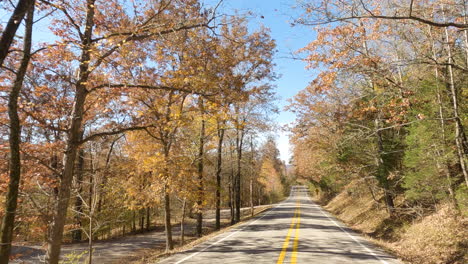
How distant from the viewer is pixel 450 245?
9.11 metres

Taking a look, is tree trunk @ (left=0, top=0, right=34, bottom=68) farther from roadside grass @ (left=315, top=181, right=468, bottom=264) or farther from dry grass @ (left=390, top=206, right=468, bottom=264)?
dry grass @ (left=390, top=206, right=468, bottom=264)

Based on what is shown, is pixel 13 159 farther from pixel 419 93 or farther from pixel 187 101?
pixel 419 93

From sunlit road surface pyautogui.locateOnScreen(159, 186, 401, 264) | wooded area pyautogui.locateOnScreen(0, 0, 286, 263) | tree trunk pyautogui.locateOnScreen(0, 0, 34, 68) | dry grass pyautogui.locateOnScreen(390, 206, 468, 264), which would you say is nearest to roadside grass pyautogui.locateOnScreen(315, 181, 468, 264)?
dry grass pyautogui.locateOnScreen(390, 206, 468, 264)

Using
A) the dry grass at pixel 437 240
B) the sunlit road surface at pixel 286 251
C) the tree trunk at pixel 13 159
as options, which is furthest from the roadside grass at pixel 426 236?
the tree trunk at pixel 13 159

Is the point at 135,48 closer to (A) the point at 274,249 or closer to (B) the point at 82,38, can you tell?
(B) the point at 82,38

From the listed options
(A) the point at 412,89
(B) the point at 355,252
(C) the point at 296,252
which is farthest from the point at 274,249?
(A) the point at 412,89

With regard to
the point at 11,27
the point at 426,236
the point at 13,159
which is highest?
the point at 11,27

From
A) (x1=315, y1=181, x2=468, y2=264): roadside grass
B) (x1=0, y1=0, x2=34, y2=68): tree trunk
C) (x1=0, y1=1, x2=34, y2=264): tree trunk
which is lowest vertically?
(x1=315, y1=181, x2=468, y2=264): roadside grass

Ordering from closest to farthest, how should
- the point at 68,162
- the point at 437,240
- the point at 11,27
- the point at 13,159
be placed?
the point at 11,27, the point at 13,159, the point at 68,162, the point at 437,240

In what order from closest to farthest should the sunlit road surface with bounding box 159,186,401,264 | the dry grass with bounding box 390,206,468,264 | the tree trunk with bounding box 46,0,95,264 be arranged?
1. the tree trunk with bounding box 46,0,95,264
2. the sunlit road surface with bounding box 159,186,401,264
3. the dry grass with bounding box 390,206,468,264

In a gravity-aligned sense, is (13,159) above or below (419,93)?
below

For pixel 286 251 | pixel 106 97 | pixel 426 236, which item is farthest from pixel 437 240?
pixel 106 97

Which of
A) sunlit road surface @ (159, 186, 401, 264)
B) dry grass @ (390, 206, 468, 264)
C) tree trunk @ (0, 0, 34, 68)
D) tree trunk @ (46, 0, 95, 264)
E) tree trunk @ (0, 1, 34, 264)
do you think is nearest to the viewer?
tree trunk @ (0, 0, 34, 68)

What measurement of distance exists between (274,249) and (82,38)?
8.57m
